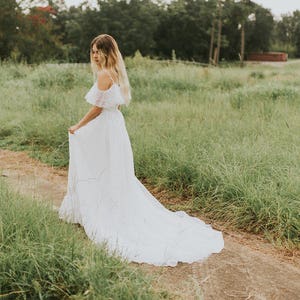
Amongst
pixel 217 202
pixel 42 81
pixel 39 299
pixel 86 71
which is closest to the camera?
pixel 39 299

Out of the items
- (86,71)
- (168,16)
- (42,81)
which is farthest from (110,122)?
(168,16)

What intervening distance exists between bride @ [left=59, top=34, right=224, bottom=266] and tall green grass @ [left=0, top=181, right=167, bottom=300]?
109 centimetres

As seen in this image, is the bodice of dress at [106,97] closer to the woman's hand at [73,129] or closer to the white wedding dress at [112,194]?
the white wedding dress at [112,194]

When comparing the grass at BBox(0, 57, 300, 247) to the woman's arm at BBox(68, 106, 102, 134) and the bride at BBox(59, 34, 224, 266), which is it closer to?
the bride at BBox(59, 34, 224, 266)

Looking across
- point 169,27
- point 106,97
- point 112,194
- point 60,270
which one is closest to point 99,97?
point 106,97

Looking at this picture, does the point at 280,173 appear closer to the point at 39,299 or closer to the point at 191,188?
the point at 191,188

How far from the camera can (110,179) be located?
450 cm

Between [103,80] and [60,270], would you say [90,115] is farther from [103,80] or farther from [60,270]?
[60,270]

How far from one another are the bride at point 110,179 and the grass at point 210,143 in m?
0.65

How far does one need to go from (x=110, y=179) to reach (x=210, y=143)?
7.33 feet

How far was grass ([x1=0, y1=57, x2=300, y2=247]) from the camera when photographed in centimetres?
481

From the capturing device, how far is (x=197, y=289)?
326 cm

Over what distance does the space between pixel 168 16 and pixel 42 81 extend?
34932 mm

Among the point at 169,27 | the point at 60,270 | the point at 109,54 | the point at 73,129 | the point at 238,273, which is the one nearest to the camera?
the point at 60,270
